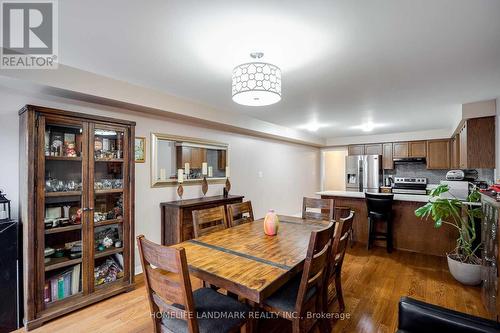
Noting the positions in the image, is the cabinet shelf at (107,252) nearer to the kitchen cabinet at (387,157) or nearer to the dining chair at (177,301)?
the dining chair at (177,301)

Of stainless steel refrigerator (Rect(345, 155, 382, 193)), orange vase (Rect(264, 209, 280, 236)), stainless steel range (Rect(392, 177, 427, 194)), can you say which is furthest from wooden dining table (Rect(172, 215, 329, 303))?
stainless steel range (Rect(392, 177, 427, 194))

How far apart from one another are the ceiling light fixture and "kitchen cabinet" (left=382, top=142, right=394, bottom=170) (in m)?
5.25

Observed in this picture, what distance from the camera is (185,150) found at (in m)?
3.52

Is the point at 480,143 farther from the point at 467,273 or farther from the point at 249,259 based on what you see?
the point at 249,259

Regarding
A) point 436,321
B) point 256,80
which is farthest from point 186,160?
point 436,321

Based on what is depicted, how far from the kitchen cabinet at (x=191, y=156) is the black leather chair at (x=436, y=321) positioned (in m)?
2.94

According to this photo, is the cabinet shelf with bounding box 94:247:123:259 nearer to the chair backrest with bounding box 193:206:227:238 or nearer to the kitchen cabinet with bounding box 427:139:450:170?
the chair backrest with bounding box 193:206:227:238

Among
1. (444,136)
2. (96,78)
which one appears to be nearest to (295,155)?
(444,136)

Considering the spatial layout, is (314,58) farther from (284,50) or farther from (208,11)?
(208,11)

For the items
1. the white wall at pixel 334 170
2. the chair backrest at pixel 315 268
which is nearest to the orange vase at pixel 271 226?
the chair backrest at pixel 315 268

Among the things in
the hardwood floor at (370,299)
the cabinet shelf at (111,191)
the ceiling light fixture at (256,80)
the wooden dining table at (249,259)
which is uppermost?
the ceiling light fixture at (256,80)

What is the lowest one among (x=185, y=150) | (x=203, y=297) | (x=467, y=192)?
(x=203, y=297)

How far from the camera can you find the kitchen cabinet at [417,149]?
5.53m

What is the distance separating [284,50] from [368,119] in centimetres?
307
